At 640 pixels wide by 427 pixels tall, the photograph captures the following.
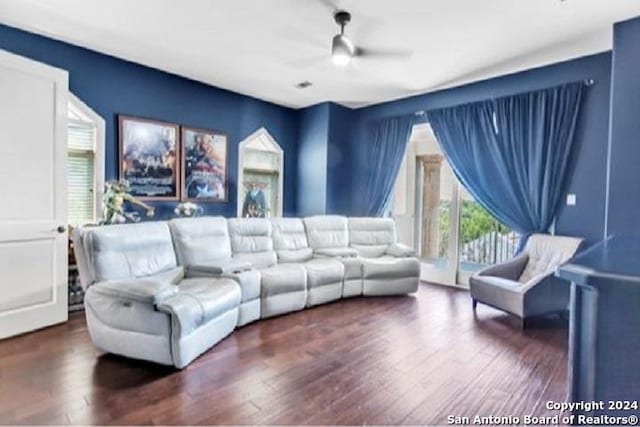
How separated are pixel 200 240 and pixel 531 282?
3.28m

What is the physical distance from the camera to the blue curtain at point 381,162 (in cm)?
554

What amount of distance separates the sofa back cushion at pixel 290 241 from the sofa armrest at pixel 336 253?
0.42ft

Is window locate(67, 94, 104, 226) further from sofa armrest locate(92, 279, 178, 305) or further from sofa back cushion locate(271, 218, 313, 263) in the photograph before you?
sofa back cushion locate(271, 218, 313, 263)

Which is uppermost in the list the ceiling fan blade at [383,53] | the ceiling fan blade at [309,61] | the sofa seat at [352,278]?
the ceiling fan blade at [309,61]

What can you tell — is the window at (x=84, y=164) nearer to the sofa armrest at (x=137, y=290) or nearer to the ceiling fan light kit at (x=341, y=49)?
the sofa armrest at (x=137, y=290)

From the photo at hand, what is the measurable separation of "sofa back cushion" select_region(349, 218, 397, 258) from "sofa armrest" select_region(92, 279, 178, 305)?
2.95 m

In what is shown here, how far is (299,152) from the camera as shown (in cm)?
629

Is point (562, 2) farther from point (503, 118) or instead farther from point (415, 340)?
point (415, 340)

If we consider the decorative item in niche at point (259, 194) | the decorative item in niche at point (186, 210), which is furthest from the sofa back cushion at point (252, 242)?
the decorative item in niche at point (259, 194)

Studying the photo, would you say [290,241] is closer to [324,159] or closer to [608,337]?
[324,159]

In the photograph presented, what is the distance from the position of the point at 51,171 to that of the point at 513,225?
4888 millimetres

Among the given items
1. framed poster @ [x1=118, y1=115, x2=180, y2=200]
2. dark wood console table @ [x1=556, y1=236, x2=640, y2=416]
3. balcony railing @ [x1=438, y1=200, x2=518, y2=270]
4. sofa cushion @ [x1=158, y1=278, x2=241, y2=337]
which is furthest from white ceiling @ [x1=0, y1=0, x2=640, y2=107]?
dark wood console table @ [x1=556, y1=236, x2=640, y2=416]

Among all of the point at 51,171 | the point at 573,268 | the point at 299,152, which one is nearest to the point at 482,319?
the point at 573,268

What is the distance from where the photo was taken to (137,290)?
254 cm
